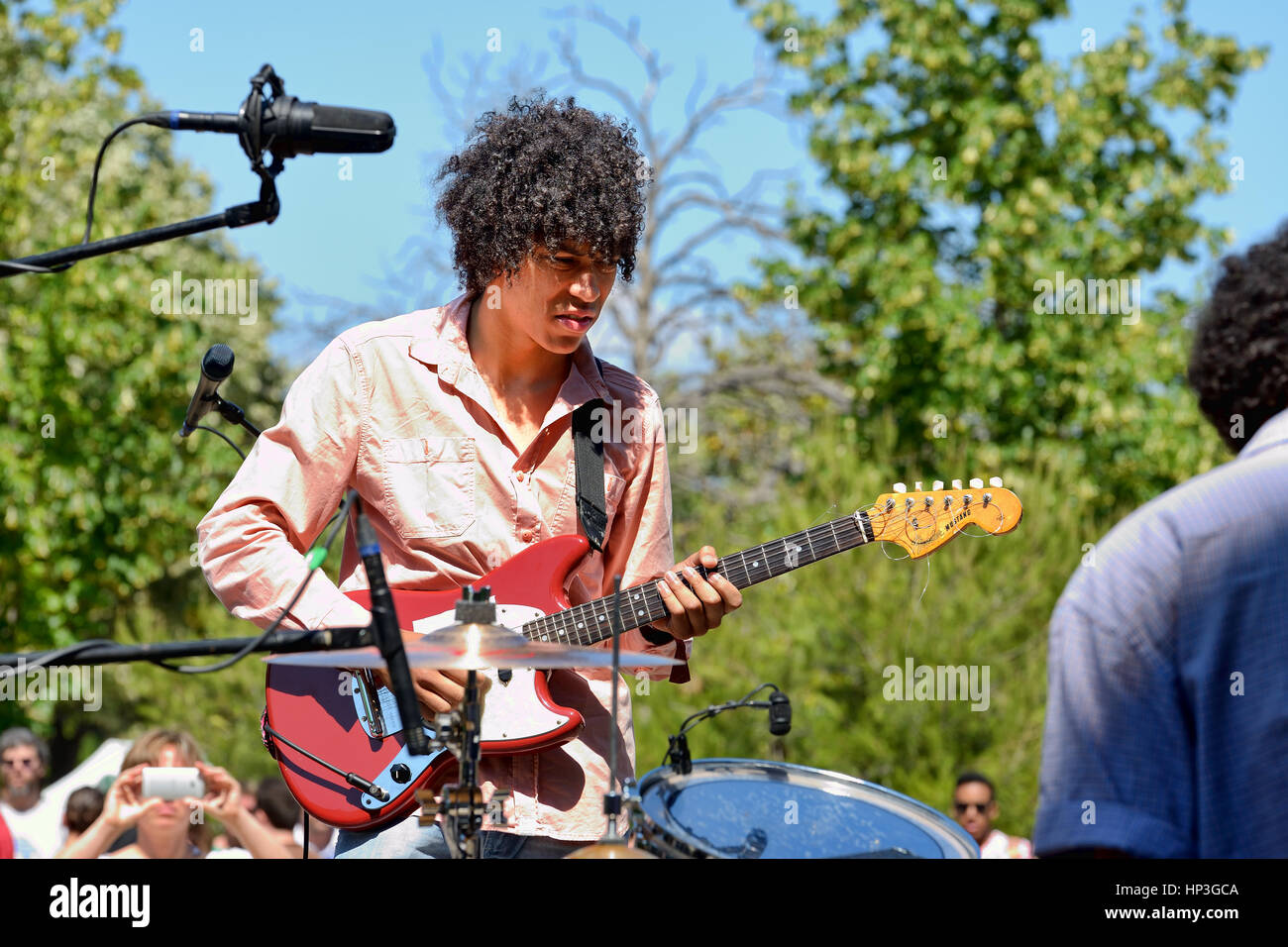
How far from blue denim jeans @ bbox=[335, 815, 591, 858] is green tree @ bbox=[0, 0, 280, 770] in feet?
35.0

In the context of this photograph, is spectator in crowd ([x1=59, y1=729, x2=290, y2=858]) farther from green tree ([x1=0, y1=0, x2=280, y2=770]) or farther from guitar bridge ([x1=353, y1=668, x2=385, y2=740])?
green tree ([x1=0, y1=0, x2=280, y2=770])

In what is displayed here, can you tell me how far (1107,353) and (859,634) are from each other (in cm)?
449

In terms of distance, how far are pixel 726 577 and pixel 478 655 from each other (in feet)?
3.77

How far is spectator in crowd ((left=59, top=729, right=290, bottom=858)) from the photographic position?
5348 millimetres

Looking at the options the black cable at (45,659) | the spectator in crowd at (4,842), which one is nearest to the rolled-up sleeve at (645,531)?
the black cable at (45,659)

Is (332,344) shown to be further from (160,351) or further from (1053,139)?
(1053,139)

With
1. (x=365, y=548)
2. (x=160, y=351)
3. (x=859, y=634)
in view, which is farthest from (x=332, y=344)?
(x=160, y=351)

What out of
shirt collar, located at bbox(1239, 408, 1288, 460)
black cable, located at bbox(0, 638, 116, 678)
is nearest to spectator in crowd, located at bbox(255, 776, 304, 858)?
black cable, located at bbox(0, 638, 116, 678)

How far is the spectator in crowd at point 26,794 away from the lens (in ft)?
26.4

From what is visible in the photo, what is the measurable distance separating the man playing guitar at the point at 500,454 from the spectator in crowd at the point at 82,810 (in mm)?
4167

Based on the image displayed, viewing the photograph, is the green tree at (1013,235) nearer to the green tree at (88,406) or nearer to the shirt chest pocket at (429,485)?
the green tree at (88,406)

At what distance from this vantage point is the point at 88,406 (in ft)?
45.0

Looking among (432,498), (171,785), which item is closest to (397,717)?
(432,498)
